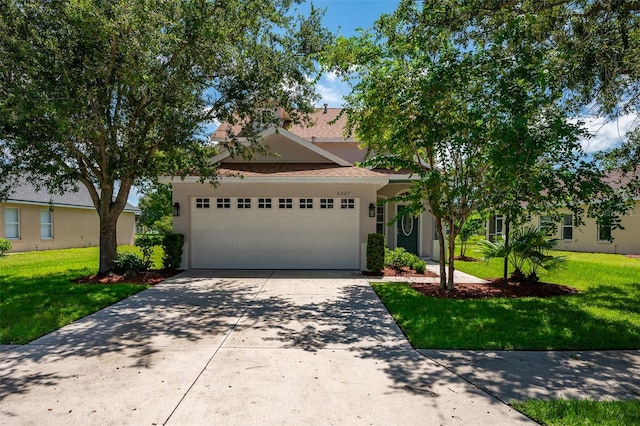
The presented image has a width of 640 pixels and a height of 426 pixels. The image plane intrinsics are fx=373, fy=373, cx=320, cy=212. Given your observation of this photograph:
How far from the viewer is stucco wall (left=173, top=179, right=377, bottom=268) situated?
1209 cm

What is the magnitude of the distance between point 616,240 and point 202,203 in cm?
1984

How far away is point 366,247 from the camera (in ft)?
38.3

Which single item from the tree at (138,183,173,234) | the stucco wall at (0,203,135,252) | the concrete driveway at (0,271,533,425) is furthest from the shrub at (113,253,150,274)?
the tree at (138,183,173,234)

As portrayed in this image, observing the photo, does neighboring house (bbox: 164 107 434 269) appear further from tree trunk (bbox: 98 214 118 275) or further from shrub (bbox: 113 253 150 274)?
tree trunk (bbox: 98 214 118 275)

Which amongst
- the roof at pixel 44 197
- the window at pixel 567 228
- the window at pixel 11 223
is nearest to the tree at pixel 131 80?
the roof at pixel 44 197

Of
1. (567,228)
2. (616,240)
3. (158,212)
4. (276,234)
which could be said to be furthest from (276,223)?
(158,212)

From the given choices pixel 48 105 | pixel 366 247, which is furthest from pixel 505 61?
pixel 48 105

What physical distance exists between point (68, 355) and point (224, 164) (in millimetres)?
9011

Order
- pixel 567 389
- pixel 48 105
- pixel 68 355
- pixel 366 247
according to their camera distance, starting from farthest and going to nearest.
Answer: pixel 366 247 < pixel 48 105 < pixel 68 355 < pixel 567 389

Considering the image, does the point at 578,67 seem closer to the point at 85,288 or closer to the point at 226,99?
the point at 226,99

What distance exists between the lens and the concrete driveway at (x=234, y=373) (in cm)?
339

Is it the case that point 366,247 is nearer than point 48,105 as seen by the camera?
No

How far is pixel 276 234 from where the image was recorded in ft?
40.0

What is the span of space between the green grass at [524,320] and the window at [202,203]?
617 cm
